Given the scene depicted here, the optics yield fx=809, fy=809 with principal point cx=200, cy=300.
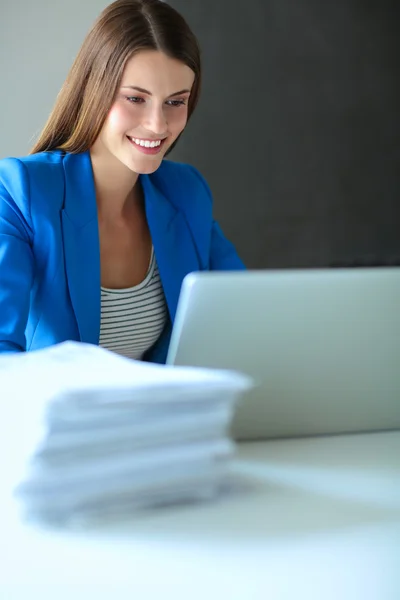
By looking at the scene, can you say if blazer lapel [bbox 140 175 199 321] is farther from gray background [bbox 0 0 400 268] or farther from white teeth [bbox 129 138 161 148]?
gray background [bbox 0 0 400 268]

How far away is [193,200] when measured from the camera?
1.99 metres

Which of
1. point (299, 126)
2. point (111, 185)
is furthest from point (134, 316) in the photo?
point (299, 126)

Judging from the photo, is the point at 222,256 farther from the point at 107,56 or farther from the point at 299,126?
the point at 299,126

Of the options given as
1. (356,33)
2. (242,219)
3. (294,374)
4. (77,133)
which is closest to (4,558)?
(294,374)

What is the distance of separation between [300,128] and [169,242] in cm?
171

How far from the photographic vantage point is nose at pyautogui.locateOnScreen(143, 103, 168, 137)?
5.70ft

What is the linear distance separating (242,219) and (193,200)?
1.43 meters

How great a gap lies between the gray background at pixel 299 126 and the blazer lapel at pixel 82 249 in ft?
5.00

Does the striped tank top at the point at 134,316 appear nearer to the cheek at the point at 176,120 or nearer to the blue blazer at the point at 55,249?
the blue blazer at the point at 55,249

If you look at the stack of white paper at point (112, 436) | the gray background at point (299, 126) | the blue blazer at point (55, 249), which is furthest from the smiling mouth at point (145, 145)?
the gray background at point (299, 126)

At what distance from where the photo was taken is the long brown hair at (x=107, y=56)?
5.60 feet

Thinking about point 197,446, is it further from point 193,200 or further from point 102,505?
point 193,200

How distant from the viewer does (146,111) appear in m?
1.75

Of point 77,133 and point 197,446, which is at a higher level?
point 77,133
